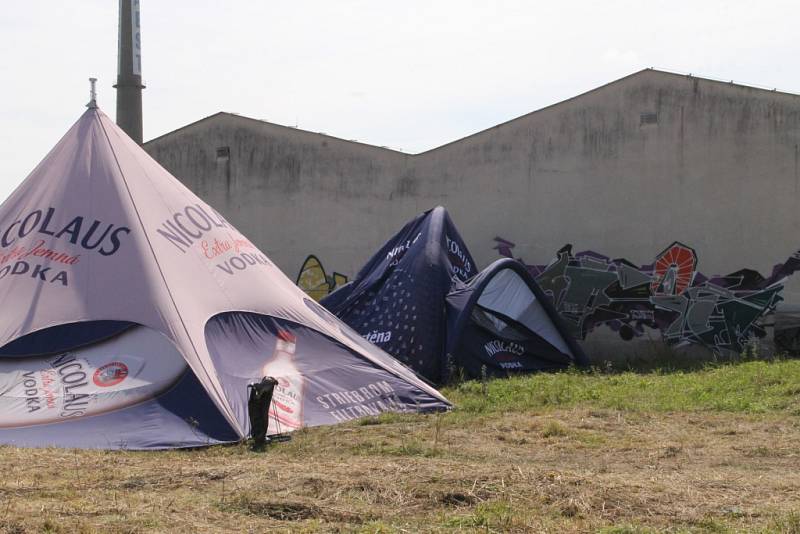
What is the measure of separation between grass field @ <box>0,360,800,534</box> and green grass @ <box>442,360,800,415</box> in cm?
12

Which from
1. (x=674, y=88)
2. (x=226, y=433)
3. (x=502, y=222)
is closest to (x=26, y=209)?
(x=226, y=433)

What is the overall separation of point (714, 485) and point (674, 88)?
1231cm

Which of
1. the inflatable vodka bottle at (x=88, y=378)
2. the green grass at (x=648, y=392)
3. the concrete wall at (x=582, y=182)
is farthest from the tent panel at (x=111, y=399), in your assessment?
the concrete wall at (x=582, y=182)

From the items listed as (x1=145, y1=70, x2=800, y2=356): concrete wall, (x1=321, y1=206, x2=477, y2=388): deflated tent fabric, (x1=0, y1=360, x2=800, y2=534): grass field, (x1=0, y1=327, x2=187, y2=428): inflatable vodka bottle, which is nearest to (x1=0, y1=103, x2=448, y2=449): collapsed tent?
(x1=0, y1=327, x2=187, y2=428): inflatable vodka bottle

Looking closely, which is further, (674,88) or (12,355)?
(674,88)

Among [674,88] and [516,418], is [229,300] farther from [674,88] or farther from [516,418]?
[674,88]

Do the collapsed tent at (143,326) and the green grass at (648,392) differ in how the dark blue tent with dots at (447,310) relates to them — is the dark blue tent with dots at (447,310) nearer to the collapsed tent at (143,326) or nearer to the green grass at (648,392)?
the green grass at (648,392)

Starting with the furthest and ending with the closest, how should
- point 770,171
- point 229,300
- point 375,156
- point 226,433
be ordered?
point 375,156, point 770,171, point 229,300, point 226,433

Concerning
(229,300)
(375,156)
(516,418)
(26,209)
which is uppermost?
(375,156)

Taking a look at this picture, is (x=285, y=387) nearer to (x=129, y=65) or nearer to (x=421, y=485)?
(x=421, y=485)

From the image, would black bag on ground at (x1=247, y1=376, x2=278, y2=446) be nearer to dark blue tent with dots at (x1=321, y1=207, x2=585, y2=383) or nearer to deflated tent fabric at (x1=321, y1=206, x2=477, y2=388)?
dark blue tent with dots at (x1=321, y1=207, x2=585, y2=383)

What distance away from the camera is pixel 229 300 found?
1155cm

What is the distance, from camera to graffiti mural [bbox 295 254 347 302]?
72.8ft

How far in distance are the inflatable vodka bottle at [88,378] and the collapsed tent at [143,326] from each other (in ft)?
0.05
